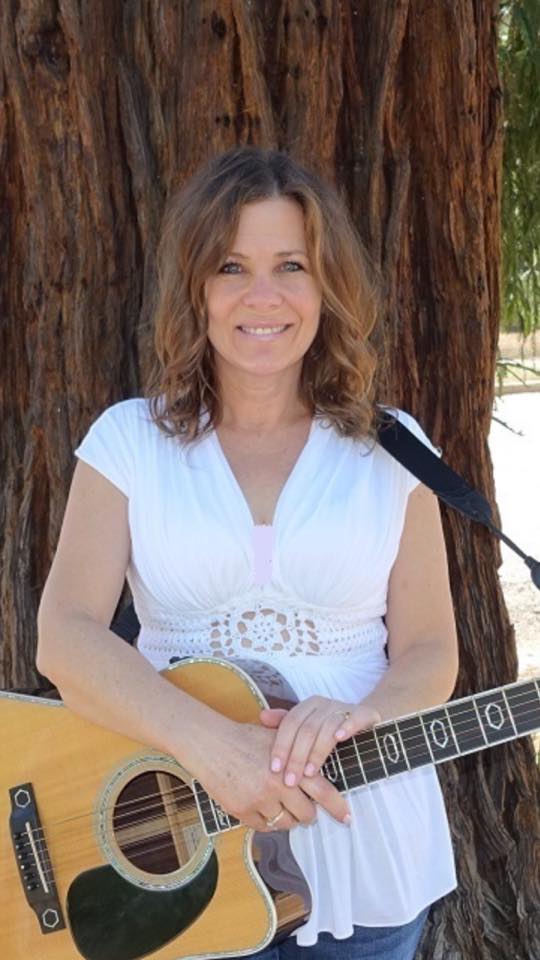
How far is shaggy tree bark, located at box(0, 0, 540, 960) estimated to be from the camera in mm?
3701

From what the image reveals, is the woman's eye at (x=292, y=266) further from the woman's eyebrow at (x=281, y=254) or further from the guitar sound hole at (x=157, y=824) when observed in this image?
the guitar sound hole at (x=157, y=824)

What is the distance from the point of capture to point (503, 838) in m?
4.18

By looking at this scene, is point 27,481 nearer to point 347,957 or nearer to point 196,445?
point 196,445

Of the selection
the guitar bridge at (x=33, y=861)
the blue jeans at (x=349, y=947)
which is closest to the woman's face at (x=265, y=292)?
→ the guitar bridge at (x=33, y=861)

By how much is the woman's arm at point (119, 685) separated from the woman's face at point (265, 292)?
1.19 ft

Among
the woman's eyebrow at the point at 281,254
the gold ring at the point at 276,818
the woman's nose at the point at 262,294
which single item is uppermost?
the woman's eyebrow at the point at 281,254

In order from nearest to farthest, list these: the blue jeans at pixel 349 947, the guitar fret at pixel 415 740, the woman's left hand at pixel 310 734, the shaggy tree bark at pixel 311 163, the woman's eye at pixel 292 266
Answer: the woman's left hand at pixel 310 734
the guitar fret at pixel 415 740
the blue jeans at pixel 349 947
the woman's eye at pixel 292 266
the shaggy tree bark at pixel 311 163

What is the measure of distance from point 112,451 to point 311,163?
1.34 metres

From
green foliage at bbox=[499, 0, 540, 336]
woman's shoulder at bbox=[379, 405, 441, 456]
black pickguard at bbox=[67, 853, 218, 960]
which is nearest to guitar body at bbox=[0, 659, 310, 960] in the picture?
black pickguard at bbox=[67, 853, 218, 960]

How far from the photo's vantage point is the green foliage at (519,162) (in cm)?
474

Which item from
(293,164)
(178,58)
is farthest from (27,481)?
(293,164)

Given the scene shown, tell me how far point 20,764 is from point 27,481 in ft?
4.13

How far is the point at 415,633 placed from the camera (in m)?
2.73

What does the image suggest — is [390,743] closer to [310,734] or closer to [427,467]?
[310,734]
